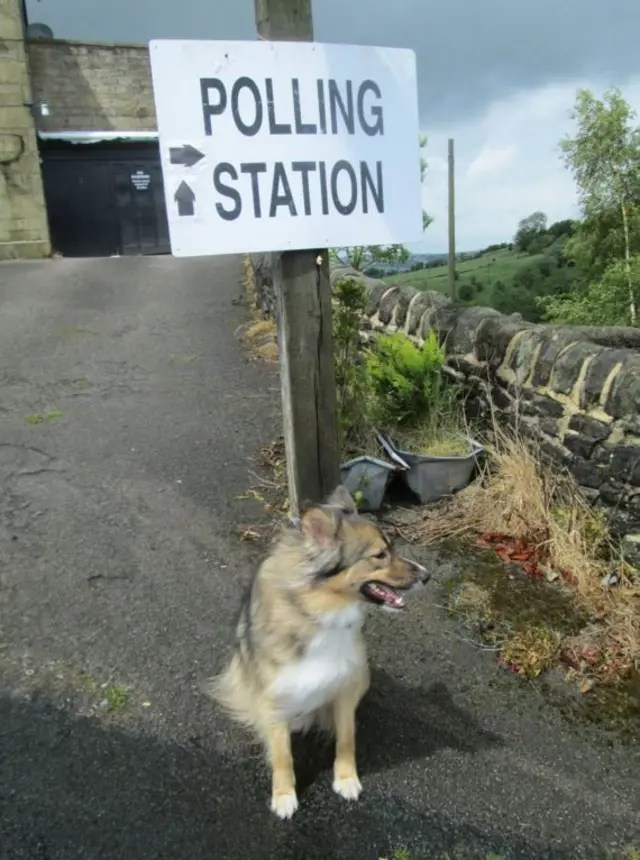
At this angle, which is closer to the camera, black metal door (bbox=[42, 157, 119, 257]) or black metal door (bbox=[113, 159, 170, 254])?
black metal door (bbox=[42, 157, 119, 257])

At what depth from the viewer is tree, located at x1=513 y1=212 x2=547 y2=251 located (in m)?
35.2

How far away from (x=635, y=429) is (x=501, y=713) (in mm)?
1813

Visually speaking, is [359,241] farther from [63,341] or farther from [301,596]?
[63,341]

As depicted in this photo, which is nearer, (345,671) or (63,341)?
(345,671)

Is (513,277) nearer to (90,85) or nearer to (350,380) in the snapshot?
(90,85)

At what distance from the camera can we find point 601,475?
4.18 m

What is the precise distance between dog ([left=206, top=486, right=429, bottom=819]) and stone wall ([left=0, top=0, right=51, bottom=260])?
18378 mm

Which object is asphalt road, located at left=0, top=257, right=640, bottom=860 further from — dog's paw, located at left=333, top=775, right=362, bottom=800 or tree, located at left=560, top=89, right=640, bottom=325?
tree, located at left=560, top=89, right=640, bottom=325

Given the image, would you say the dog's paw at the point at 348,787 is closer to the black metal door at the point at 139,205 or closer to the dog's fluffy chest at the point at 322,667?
the dog's fluffy chest at the point at 322,667

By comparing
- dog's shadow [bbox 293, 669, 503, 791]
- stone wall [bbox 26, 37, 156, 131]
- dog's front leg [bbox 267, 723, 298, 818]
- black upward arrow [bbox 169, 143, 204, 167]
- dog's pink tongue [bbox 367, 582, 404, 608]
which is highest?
stone wall [bbox 26, 37, 156, 131]

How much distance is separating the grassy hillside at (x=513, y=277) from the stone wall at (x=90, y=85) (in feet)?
38.7

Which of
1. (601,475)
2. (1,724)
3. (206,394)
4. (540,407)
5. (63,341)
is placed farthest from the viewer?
(63,341)

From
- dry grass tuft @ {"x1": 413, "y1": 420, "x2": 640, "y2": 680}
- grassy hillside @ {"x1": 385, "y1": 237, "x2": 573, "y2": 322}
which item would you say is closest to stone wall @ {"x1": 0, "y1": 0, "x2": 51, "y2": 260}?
grassy hillside @ {"x1": 385, "y1": 237, "x2": 573, "y2": 322}

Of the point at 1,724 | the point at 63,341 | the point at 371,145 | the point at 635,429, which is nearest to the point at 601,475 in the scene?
the point at 635,429
